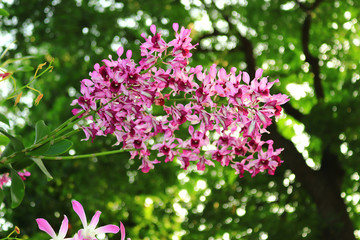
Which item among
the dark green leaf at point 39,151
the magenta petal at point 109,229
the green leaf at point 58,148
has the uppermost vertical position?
the magenta petal at point 109,229

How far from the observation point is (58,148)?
1.20 meters

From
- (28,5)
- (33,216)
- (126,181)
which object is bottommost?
(126,181)

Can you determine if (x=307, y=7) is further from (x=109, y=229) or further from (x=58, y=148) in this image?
(x=109, y=229)

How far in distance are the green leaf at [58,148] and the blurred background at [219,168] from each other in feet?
10.8

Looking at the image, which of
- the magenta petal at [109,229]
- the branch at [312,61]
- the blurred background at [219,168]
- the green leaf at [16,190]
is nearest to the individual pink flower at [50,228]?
the magenta petal at [109,229]

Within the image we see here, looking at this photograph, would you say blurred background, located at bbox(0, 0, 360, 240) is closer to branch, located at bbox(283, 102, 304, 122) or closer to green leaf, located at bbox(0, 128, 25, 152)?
branch, located at bbox(283, 102, 304, 122)

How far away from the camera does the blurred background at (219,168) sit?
5113mm

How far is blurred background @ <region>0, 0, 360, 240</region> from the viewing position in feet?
16.8

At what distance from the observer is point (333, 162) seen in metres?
5.98

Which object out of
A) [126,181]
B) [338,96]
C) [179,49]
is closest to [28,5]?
[126,181]

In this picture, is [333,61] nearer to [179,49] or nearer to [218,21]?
[218,21]

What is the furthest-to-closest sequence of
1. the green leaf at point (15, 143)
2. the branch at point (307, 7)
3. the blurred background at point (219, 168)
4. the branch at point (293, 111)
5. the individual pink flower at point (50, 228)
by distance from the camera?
the branch at point (293, 111) → the branch at point (307, 7) → the blurred background at point (219, 168) → the green leaf at point (15, 143) → the individual pink flower at point (50, 228)

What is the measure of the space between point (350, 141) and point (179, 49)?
4.43 meters

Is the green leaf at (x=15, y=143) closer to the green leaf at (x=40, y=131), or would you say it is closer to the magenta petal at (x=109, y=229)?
the green leaf at (x=40, y=131)
